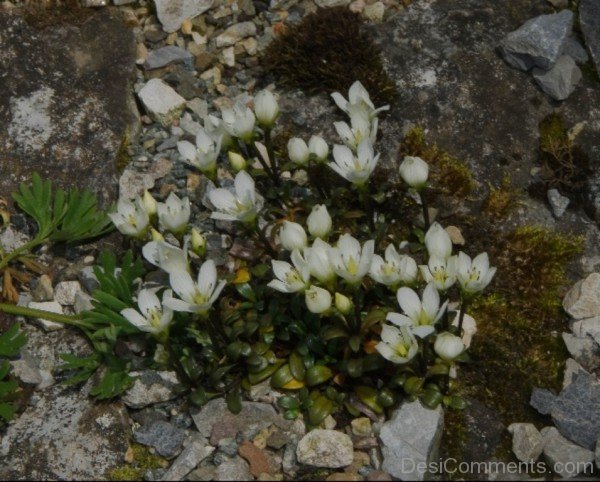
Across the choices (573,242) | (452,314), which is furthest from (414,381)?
(573,242)

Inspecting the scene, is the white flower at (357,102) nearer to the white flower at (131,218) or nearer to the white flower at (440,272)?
the white flower at (440,272)

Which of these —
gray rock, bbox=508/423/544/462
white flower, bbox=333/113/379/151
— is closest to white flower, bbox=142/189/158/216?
white flower, bbox=333/113/379/151

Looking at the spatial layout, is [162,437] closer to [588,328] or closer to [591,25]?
[588,328]

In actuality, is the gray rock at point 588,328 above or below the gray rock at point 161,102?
below

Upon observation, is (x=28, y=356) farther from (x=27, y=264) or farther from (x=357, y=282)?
(x=357, y=282)

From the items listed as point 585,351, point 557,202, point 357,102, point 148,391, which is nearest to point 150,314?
point 148,391

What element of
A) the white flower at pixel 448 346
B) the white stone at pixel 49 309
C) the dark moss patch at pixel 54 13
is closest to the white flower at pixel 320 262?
the white flower at pixel 448 346

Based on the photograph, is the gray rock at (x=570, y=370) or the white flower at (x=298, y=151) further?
the white flower at (x=298, y=151)

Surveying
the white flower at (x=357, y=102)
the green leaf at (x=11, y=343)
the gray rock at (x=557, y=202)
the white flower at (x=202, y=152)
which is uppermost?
the white flower at (x=357, y=102)
